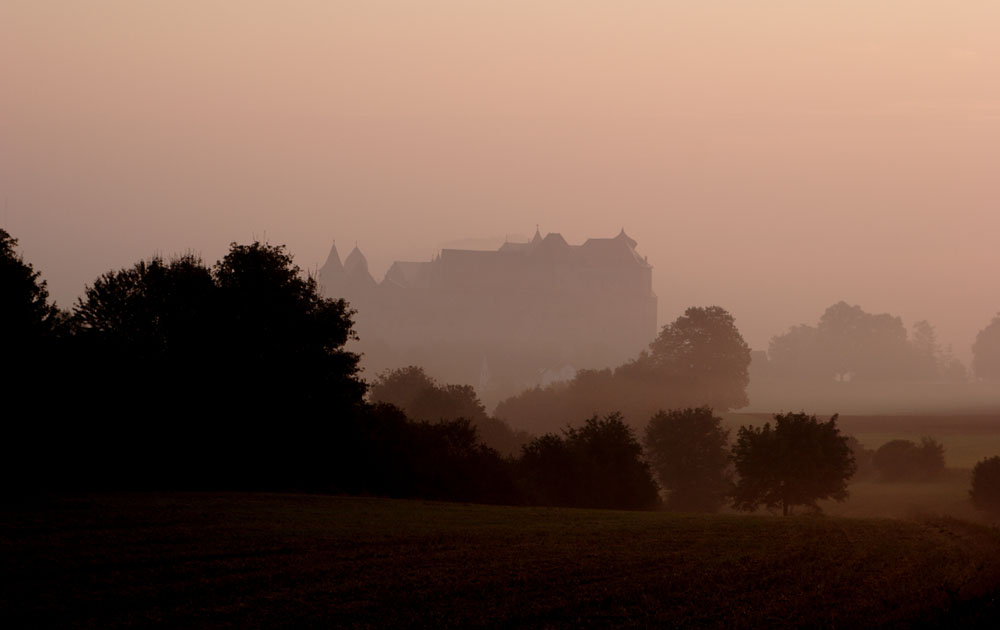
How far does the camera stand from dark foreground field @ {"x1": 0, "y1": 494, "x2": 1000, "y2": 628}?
25094 millimetres

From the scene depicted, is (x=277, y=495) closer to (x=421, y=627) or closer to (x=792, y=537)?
(x=792, y=537)

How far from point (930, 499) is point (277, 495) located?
6230 centimetres

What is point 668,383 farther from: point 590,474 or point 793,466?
point 590,474

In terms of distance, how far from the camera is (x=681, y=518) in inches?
1975

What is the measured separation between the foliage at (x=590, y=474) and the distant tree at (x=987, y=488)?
1084 inches

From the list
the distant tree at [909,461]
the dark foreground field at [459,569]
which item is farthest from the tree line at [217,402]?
the distant tree at [909,461]

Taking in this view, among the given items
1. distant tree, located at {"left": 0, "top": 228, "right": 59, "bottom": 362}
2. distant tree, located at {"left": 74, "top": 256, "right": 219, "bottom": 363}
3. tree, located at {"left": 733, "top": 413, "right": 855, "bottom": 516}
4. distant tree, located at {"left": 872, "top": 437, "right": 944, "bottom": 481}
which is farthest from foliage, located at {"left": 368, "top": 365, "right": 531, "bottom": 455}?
distant tree, located at {"left": 0, "top": 228, "right": 59, "bottom": 362}

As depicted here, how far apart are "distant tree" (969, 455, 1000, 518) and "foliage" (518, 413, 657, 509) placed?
90.3ft

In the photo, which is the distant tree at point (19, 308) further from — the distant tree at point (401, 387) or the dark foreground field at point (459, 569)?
the distant tree at point (401, 387)

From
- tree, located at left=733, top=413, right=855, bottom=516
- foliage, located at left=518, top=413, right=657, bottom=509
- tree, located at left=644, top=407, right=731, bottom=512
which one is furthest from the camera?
tree, located at left=644, top=407, right=731, bottom=512

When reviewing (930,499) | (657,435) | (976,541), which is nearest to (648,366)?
(657,435)

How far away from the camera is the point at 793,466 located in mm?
86875

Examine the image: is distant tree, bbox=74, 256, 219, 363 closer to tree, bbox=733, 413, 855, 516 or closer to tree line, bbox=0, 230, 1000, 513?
tree line, bbox=0, 230, 1000, 513

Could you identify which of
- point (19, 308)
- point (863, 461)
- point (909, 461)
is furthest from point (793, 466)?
point (19, 308)
